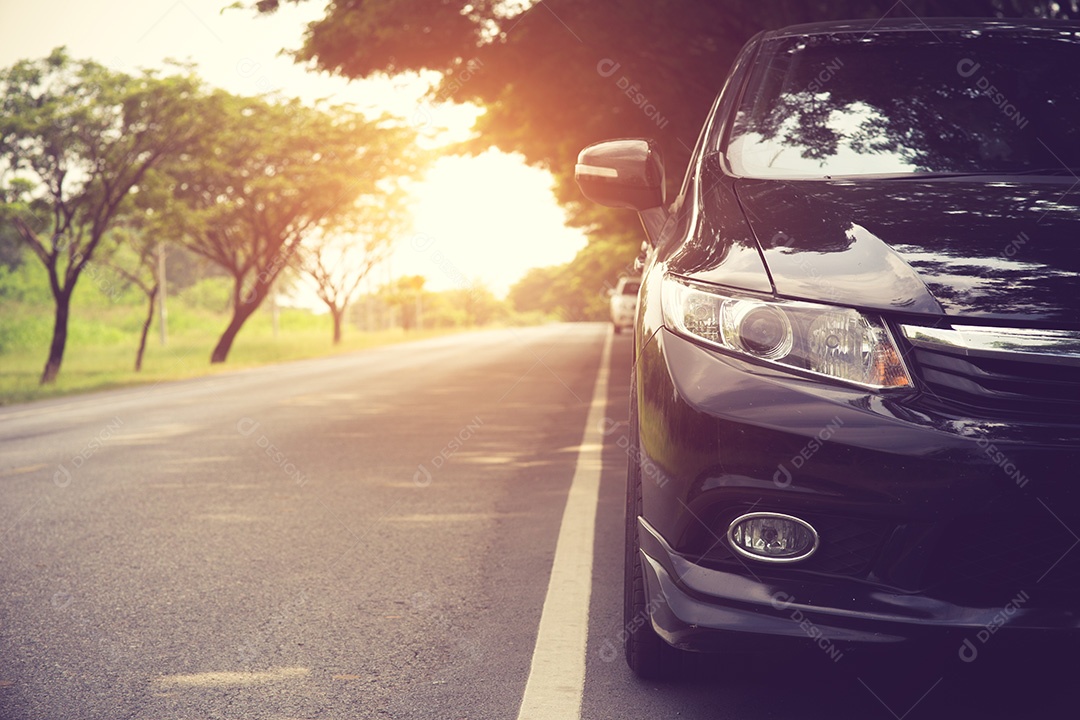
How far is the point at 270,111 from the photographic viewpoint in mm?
26406

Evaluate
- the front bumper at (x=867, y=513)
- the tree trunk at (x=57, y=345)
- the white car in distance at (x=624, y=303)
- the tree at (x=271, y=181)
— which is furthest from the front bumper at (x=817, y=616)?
the tree at (x=271, y=181)

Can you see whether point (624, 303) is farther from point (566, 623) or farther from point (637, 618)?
point (637, 618)

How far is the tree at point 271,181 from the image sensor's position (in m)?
25.9

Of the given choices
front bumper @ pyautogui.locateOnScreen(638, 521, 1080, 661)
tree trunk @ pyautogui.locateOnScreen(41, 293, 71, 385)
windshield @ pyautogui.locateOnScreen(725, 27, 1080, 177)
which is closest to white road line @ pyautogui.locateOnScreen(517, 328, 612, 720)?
front bumper @ pyautogui.locateOnScreen(638, 521, 1080, 661)

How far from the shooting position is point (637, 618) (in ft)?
8.61

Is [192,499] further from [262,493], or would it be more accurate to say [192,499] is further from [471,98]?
[471,98]

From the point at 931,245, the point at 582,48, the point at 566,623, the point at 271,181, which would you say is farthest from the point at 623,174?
the point at 271,181

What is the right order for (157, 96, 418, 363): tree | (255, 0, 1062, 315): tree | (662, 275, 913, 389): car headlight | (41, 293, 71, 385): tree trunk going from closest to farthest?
(662, 275, 913, 389): car headlight < (255, 0, 1062, 315): tree < (41, 293, 71, 385): tree trunk < (157, 96, 418, 363): tree

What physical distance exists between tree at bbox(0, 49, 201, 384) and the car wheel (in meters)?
19.9

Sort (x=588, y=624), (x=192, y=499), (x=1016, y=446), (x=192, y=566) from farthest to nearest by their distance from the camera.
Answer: (x=192, y=499)
(x=192, y=566)
(x=588, y=624)
(x=1016, y=446)

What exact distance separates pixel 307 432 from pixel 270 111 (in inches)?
795

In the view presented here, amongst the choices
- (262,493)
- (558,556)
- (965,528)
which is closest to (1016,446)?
(965,528)

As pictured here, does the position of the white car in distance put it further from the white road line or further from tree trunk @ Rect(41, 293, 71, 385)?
the white road line

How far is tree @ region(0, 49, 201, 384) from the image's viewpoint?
66.7 ft
